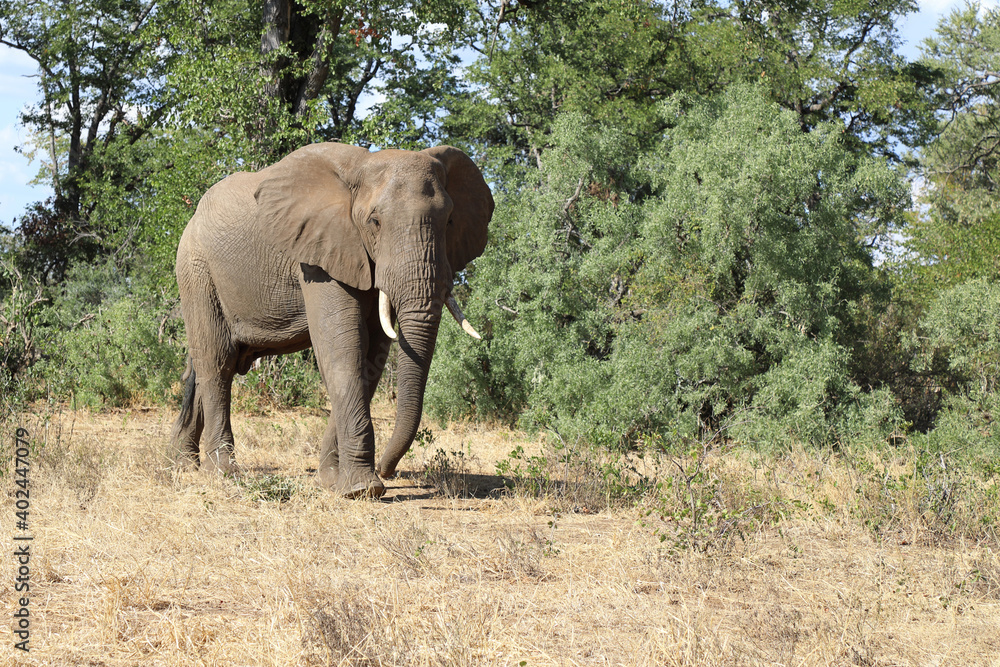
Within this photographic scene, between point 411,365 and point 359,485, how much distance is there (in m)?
1.01

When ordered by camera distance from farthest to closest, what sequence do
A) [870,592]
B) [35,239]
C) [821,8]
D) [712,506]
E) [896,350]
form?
A: [35,239] → [821,8] → [896,350] → [712,506] → [870,592]

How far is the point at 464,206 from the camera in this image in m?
8.45

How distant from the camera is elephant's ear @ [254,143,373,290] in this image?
765 cm

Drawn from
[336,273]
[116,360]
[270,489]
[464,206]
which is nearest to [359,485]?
[270,489]

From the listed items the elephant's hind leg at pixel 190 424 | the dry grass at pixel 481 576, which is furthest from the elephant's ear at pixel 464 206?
the elephant's hind leg at pixel 190 424

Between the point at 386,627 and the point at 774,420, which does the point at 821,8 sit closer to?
the point at 774,420

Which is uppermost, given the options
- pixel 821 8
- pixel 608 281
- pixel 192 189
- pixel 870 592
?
pixel 821 8

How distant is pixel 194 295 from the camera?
912cm

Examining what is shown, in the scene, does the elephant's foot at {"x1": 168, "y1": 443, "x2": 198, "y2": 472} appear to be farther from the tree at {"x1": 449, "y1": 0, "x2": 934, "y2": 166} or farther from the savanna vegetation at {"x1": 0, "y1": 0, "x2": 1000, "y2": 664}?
the tree at {"x1": 449, "y1": 0, "x2": 934, "y2": 166}

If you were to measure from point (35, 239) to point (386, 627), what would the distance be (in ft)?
70.6

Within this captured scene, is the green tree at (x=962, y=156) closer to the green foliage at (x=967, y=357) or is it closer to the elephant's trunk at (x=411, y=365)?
the green foliage at (x=967, y=357)

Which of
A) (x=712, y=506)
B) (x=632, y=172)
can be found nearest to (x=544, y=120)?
(x=632, y=172)

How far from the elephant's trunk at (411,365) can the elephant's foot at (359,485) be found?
0.40 feet

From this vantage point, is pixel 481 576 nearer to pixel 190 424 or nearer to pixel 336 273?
pixel 336 273
